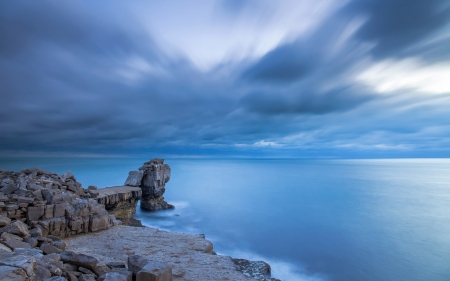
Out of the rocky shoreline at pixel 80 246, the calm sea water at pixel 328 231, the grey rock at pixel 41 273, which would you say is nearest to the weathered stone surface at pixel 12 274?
the rocky shoreline at pixel 80 246

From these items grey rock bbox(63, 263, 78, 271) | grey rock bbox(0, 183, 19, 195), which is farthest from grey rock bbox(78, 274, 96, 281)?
grey rock bbox(0, 183, 19, 195)

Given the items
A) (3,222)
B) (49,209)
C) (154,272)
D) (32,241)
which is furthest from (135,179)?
(154,272)

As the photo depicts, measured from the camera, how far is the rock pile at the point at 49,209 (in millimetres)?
7934

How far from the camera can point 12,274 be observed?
352 centimetres

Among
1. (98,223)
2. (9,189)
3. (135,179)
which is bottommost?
(98,223)

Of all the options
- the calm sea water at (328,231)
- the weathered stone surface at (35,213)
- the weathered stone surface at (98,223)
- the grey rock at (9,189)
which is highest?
the grey rock at (9,189)

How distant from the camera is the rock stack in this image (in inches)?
885

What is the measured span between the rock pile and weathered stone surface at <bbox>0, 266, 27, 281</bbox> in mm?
4326

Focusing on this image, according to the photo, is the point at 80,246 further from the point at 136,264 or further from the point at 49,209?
the point at 136,264

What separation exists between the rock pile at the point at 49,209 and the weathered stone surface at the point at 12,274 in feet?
14.2

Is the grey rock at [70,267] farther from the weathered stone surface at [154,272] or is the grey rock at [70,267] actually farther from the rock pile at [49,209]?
the rock pile at [49,209]

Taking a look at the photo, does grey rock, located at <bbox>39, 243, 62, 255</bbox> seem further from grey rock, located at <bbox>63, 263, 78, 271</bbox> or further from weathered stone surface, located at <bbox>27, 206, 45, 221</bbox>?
weathered stone surface, located at <bbox>27, 206, 45, 221</bbox>

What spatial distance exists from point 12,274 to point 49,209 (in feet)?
19.0

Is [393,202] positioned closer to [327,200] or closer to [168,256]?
[327,200]
